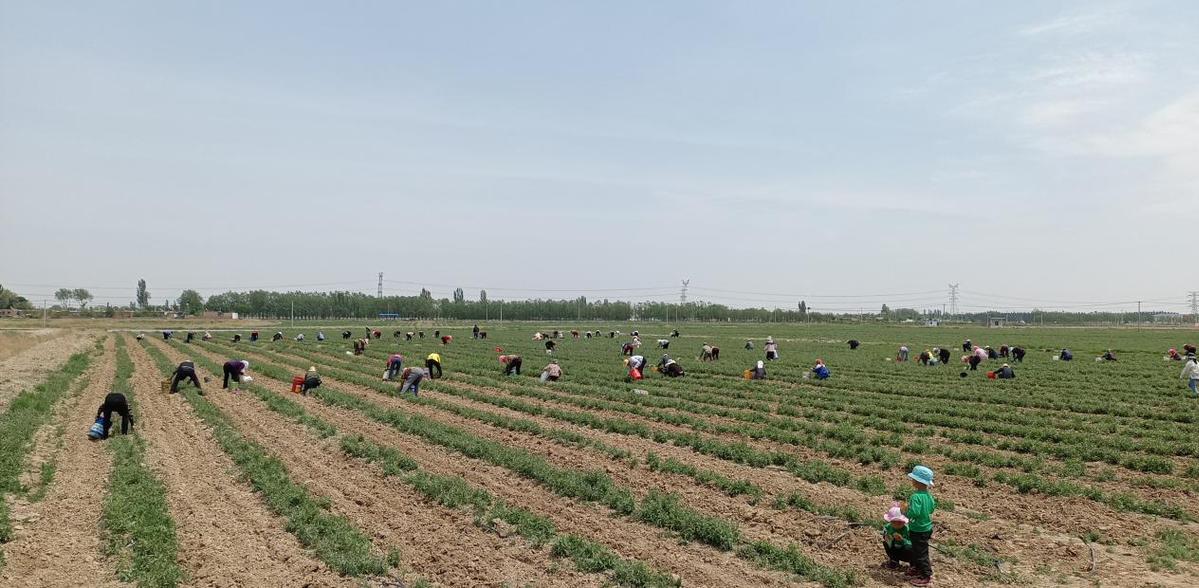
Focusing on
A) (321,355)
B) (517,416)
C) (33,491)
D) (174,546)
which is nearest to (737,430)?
(517,416)

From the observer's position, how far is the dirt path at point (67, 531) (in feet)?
25.1

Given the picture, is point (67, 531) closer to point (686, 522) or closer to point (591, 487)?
point (591, 487)

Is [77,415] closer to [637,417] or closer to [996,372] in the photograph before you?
[637,417]

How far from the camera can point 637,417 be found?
720 inches

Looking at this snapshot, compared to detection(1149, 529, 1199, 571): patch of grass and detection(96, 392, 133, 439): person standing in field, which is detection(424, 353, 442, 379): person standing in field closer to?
detection(96, 392, 133, 439): person standing in field

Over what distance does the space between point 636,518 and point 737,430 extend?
6.92 meters

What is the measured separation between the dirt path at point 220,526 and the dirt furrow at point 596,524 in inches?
120

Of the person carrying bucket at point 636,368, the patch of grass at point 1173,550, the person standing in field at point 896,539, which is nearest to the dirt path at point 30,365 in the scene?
the person carrying bucket at point 636,368

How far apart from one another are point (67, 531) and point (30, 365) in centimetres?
2907

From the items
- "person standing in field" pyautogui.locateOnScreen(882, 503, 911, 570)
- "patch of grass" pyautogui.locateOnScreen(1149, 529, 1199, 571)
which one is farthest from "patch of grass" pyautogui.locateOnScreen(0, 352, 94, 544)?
"patch of grass" pyautogui.locateOnScreen(1149, 529, 1199, 571)

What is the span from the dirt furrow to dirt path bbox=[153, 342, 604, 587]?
89 centimetres

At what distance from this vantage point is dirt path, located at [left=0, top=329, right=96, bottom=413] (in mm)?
22550

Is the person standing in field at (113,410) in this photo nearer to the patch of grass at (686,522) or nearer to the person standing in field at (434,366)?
the patch of grass at (686,522)

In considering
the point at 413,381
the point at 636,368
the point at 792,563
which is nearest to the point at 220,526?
the point at 792,563
